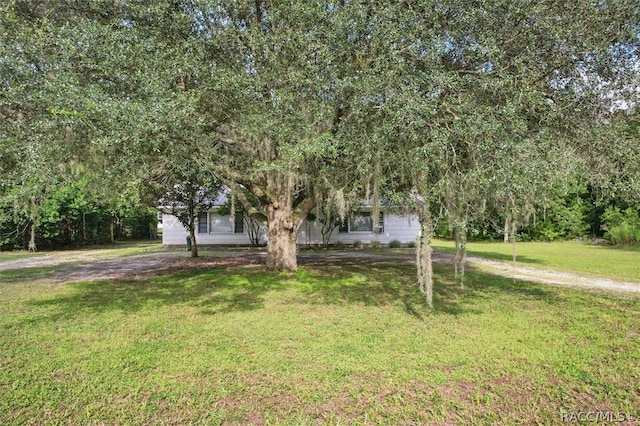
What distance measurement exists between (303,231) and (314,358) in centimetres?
1688

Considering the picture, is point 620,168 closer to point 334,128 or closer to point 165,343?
point 334,128

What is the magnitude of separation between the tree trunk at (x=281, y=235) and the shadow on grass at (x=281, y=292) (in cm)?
41

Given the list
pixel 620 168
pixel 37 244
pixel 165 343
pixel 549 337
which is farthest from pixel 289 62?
pixel 37 244

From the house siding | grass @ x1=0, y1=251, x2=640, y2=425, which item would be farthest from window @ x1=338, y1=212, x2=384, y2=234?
grass @ x1=0, y1=251, x2=640, y2=425

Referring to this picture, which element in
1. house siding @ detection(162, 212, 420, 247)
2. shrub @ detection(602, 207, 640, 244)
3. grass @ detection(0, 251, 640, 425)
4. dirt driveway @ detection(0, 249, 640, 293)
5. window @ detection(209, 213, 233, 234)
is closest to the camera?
grass @ detection(0, 251, 640, 425)

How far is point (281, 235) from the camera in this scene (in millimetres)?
11016

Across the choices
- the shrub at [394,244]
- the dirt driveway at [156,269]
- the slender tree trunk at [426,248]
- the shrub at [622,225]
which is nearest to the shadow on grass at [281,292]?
the slender tree trunk at [426,248]

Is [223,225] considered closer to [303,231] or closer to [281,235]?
[303,231]

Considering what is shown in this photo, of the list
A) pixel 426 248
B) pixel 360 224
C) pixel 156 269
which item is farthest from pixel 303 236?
pixel 426 248

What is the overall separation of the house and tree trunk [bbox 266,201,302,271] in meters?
9.89

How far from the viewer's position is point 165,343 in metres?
5.11

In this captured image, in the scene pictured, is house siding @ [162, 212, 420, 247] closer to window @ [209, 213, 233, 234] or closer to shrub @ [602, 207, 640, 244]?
window @ [209, 213, 233, 234]

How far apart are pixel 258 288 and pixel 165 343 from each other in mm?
3904

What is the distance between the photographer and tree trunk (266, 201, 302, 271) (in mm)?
10719
